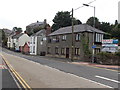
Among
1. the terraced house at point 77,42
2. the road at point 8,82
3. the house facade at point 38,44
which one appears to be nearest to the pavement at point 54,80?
the road at point 8,82

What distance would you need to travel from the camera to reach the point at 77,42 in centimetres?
4069

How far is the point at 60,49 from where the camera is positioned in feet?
155

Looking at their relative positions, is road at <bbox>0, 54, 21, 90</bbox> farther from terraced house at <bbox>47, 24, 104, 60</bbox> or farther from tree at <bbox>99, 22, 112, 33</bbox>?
tree at <bbox>99, 22, 112, 33</bbox>

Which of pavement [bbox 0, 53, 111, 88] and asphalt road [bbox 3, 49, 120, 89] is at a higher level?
pavement [bbox 0, 53, 111, 88]

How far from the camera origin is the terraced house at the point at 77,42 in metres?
38.6

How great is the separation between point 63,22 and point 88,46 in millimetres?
50385

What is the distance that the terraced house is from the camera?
38.6 metres

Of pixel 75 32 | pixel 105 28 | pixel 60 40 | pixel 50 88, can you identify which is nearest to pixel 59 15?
pixel 105 28

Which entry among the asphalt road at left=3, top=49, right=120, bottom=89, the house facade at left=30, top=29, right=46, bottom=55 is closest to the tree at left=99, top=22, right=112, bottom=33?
the house facade at left=30, top=29, right=46, bottom=55

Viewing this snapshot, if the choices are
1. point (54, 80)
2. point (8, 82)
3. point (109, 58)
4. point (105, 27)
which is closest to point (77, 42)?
point (109, 58)

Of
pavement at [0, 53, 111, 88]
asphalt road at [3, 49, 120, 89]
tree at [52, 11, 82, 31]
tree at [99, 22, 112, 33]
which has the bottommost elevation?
asphalt road at [3, 49, 120, 89]

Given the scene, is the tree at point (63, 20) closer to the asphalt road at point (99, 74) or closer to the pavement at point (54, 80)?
the asphalt road at point (99, 74)

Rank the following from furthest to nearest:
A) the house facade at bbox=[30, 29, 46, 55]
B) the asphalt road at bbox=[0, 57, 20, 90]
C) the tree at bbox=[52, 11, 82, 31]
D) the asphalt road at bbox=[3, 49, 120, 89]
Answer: the tree at bbox=[52, 11, 82, 31], the house facade at bbox=[30, 29, 46, 55], the asphalt road at bbox=[3, 49, 120, 89], the asphalt road at bbox=[0, 57, 20, 90]

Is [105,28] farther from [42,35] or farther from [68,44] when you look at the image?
[68,44]
